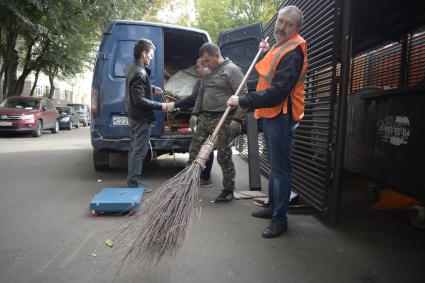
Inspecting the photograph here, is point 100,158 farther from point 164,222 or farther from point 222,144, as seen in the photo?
point 164,222

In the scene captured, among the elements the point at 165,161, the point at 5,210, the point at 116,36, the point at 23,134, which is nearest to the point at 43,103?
the point at 23,134

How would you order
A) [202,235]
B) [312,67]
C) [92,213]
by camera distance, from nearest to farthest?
[202,235] → [92,213] → [312,67]

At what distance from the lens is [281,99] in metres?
3.22

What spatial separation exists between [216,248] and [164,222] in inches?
25.9

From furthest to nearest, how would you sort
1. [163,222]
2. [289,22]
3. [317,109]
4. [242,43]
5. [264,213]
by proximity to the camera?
[242,43]
[317,109]
[264,213]
[289,22]
[163,222]

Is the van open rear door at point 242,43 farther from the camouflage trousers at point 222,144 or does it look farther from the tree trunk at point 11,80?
the tree trunk at point 11,80

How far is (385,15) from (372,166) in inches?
90.2

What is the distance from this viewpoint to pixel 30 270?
2670 millimetres

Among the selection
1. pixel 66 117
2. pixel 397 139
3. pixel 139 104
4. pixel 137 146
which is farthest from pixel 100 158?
pixel 66 117

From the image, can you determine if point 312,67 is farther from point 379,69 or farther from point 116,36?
point 116,36

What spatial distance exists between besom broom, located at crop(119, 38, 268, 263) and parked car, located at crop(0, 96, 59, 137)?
1248 cm

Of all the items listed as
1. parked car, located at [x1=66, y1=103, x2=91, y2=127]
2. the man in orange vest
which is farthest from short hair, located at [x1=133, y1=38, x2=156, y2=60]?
parked car, located at [x1=66, y1=103, x2=91, y2=127]

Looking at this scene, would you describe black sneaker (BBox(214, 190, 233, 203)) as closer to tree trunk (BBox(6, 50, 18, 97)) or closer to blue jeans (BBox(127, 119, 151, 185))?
Answer: blue jeans (BBox(127, 119, 151, 185))

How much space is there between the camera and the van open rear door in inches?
250
